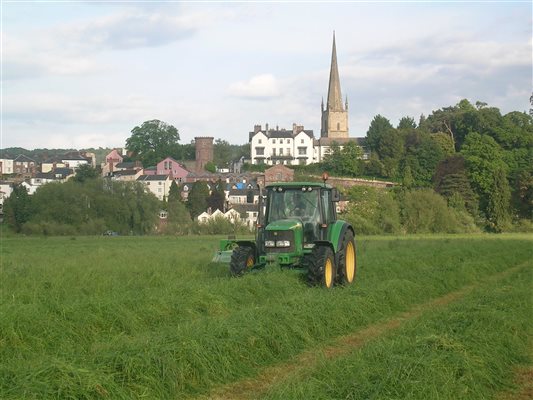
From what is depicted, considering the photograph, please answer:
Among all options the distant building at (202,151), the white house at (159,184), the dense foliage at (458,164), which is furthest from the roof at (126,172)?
the dense foliage at (458,164)

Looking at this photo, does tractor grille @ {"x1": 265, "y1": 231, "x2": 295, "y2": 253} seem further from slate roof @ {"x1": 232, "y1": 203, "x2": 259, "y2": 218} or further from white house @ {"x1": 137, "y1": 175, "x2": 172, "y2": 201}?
white house @ {"x1": 137, "y1": 175, "x2": 172, "y2": 201}

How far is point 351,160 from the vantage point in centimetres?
11300

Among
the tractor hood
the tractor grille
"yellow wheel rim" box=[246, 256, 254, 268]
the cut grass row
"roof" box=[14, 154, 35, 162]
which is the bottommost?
the cut grass row

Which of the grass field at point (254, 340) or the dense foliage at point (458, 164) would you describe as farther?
the dense foliage at point (458, 164)

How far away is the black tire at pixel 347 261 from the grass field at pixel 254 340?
1574mm

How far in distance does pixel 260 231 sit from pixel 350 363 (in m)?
9.41

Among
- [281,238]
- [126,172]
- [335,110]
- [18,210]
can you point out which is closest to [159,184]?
[126,172]

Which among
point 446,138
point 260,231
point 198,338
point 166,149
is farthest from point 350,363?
point 166,149

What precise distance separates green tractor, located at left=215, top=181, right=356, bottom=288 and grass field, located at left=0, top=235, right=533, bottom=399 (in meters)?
0.91

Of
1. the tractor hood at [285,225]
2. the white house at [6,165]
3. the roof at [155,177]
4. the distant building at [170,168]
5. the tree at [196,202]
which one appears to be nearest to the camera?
the tractor hood at [285,225]

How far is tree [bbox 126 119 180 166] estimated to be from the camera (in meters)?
140

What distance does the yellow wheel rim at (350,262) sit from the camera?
18992 millimetres

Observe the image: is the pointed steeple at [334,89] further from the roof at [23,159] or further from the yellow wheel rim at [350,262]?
the yellow wheel rim at [350,262]

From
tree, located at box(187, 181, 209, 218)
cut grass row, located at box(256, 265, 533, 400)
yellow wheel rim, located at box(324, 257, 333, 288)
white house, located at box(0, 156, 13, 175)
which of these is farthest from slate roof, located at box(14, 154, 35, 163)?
cut grass row, located at box(256, 265, 533, 400)
